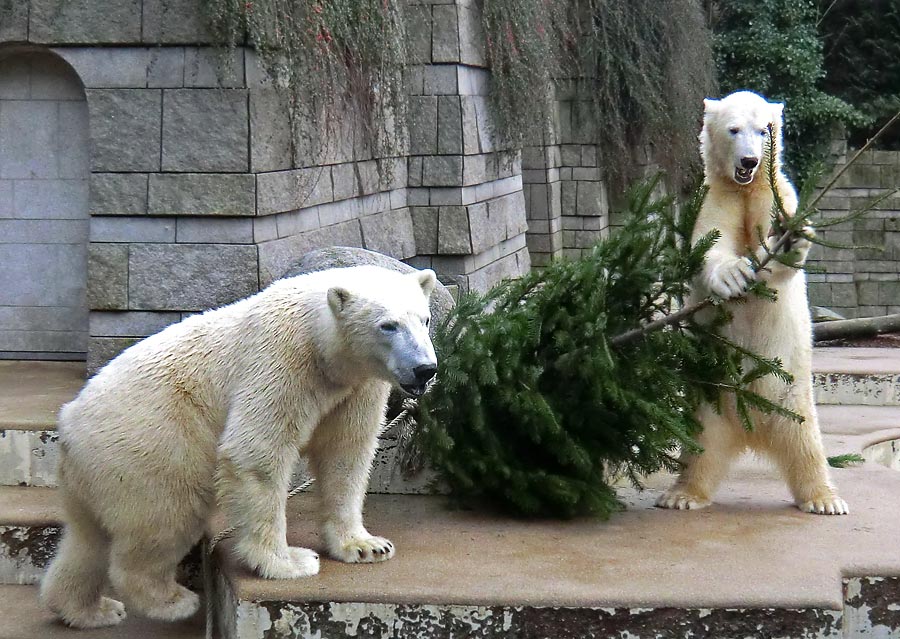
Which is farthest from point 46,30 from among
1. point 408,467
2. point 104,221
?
point 408,467

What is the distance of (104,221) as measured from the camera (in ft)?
16.8

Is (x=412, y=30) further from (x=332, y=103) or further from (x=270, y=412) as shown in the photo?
(x=270, y=412)

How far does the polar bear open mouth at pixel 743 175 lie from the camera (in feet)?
11.7

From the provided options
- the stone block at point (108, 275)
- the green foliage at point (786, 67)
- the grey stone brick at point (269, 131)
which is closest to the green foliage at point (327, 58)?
the grey stone brick at point (269, 131)

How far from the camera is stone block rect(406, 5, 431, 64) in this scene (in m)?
6.81

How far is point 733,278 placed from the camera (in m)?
Result: 3.40

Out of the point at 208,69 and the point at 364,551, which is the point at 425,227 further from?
the point at 364,551

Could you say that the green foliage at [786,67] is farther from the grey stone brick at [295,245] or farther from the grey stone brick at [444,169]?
the grey stone brick at [295,245]

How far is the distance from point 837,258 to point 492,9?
29.9 feet

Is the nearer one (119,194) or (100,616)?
(100,616)

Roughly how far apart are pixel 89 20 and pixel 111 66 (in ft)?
0.71

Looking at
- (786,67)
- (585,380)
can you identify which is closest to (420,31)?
(585,380)

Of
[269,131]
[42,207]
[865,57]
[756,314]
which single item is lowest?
[756,314]

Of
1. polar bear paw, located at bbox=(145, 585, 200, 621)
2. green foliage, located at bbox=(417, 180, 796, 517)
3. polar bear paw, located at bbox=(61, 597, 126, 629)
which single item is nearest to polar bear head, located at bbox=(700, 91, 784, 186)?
green foliage, located at bbox=(417, 180, 796, 517)
